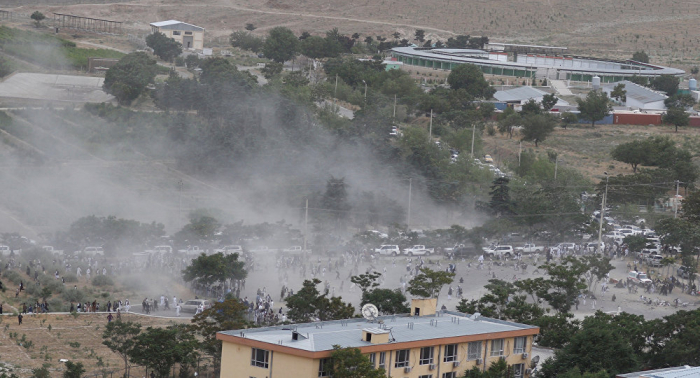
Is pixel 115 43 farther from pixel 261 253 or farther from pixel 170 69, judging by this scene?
pixel 261 253

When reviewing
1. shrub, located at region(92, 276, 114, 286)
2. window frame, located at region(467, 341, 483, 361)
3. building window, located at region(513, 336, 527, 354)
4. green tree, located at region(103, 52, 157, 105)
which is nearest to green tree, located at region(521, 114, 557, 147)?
green tree, located at region(103, 52, 157, 105)

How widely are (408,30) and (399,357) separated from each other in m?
115

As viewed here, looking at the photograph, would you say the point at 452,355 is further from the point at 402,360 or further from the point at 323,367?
the point at 323,367

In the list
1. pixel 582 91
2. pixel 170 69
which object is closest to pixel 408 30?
pixel 582 91

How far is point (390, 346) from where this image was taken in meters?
23.3

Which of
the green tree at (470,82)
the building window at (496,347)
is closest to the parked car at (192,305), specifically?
the building window at (496,347)

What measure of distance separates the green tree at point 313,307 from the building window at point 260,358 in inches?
369

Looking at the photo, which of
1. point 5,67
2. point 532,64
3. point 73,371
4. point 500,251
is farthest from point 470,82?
point 73,371

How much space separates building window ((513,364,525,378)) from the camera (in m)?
26.2

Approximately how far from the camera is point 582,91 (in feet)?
319

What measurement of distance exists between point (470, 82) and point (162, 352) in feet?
216

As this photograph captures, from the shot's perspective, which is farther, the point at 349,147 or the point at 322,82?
the point at 322,82

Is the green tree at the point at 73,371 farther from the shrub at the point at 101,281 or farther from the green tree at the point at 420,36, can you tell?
the green tree at the point at 420,36

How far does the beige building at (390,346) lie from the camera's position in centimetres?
2236
